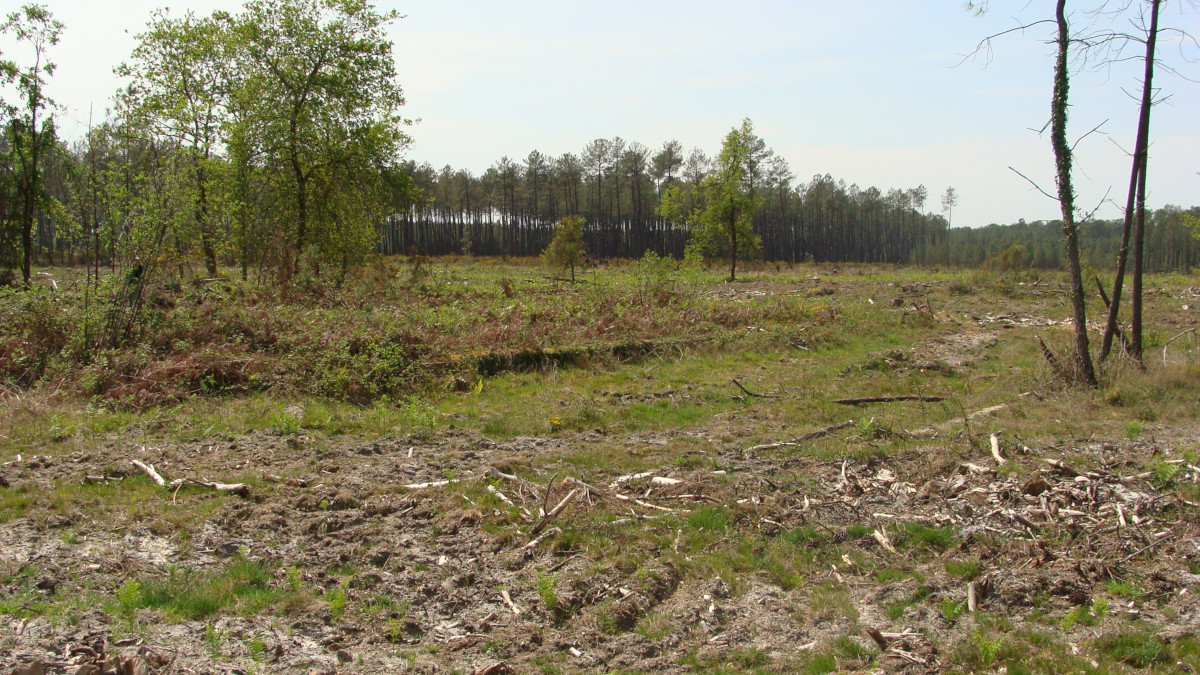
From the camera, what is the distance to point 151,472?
693 centimetres

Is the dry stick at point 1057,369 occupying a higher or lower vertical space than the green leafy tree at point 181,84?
lower

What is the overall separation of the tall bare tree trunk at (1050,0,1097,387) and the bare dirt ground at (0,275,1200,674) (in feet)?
10.0

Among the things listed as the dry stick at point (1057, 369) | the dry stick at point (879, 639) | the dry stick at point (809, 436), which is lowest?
the dry stick at point (879, 639)

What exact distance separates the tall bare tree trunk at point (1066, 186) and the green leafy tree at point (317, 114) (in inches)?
731

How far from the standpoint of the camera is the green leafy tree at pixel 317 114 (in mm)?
21953

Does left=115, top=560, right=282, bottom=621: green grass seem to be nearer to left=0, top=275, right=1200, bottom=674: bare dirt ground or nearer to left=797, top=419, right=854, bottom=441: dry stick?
left=0, top=275, right=1200, bottom=674: bare dirt ground

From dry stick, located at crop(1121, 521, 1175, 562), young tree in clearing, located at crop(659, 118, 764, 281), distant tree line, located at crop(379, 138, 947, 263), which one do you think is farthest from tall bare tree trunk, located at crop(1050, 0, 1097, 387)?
distant tree line, located at crop(379, 138, 947, 263)

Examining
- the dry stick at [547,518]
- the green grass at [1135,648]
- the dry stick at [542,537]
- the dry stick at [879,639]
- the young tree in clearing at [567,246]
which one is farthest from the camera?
the young tree in clearing at [567,246]

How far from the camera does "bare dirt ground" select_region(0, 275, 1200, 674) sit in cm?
416

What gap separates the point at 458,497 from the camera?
6652 millimetres

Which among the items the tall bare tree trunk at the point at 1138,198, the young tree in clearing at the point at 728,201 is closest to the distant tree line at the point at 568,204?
the young tree in clearing at the point at 728,201

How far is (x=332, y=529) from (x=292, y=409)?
471cm

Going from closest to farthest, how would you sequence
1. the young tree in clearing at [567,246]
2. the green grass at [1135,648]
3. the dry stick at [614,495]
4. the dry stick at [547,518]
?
the green grass at [1135,648] → the dry stick at [547,518] → the dry stick at [614,495] → the young tree in clearing at [567,246]

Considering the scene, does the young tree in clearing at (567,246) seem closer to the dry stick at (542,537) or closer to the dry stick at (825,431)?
the dry stick at (825,431)
